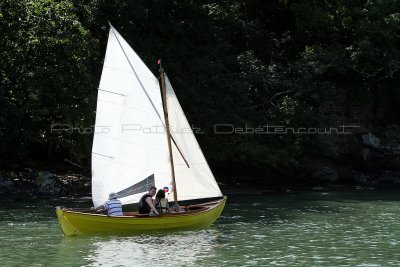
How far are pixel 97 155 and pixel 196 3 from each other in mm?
23129

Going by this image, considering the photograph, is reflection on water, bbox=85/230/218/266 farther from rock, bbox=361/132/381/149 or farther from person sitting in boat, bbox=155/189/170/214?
rock, bbox=361/132/381/149

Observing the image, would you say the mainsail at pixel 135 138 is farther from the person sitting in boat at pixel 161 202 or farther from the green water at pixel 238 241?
the green water at pixel 238 241

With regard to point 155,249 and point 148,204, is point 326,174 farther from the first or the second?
point 155,249

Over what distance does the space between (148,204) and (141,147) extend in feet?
8.16

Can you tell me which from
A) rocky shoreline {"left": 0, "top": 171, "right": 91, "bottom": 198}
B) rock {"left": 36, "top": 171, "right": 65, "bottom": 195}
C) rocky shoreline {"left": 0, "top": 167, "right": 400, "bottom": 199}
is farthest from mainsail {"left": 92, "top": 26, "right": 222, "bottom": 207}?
rock {"left": 36, "top": 171, "right": 65, "bottom": 195}

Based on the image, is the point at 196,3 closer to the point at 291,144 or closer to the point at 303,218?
the point at 291,144

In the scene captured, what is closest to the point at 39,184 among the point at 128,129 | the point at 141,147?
the point at 141,147

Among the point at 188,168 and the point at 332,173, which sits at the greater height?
the point at 188,168

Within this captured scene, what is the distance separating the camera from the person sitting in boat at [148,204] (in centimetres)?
2386

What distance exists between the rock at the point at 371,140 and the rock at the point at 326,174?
3070 mm

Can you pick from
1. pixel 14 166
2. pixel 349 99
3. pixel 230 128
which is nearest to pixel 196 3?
pixel 230 128

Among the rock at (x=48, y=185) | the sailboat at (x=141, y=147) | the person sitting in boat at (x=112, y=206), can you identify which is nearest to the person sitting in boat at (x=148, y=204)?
the sailboat at (x=141, y=147)

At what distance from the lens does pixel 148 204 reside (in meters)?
24.0

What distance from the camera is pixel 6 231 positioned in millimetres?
24219
